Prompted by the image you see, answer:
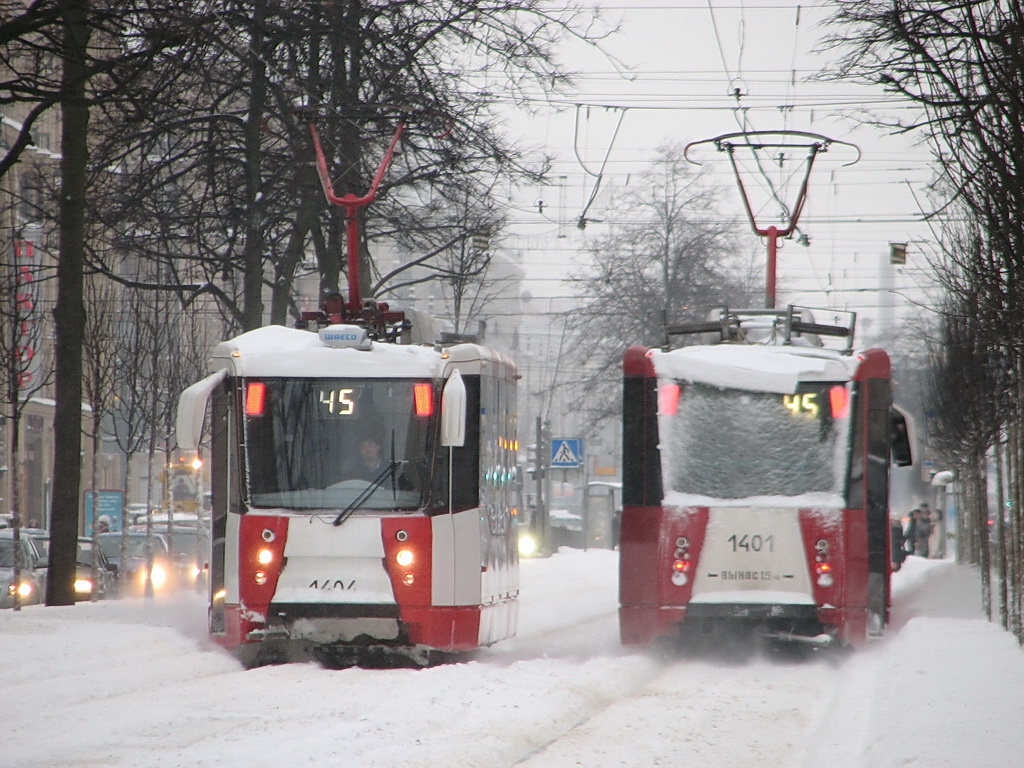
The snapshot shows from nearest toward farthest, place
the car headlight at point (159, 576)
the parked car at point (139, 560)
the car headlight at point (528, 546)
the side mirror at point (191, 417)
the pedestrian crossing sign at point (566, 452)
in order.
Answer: the side mirror at point (191, 417) → the parked car at point (139, 560) → the car headlight at point (159, 576) → the pedestrian crossing sign at point (566, 452) → the car headlight at point (528, 546)

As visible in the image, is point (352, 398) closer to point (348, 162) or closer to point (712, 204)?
point (348, 162)

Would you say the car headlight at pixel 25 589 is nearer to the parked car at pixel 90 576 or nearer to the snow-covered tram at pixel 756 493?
the parked car at pixel 90 576

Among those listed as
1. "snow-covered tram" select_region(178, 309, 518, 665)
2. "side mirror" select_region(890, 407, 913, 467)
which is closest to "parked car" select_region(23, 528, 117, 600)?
"snow-covered tram" select_region(178, 309, 518, 665)

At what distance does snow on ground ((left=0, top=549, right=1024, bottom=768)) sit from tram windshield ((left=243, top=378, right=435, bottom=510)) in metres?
1.40

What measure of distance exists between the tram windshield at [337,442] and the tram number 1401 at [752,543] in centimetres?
277

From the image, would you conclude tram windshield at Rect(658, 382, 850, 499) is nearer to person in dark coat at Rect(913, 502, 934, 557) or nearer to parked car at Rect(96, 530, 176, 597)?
parked car at Rect(96, 530, 176, 597)

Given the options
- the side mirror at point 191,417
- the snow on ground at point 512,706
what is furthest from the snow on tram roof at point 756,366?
the side mirror at point 191,417

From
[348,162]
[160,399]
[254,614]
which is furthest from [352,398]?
[160,399]

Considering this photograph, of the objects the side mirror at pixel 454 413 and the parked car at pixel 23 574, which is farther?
the parked car at pixel 23 574

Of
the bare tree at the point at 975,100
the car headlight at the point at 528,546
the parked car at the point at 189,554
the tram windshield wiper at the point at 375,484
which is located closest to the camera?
the bare tree at the point at 975,100

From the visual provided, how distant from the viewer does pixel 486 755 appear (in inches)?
303

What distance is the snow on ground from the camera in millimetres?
7727

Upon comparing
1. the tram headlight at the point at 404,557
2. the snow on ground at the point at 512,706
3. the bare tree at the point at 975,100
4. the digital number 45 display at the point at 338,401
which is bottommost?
the snow on ground at the point at 512,706

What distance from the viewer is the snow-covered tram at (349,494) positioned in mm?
12062
